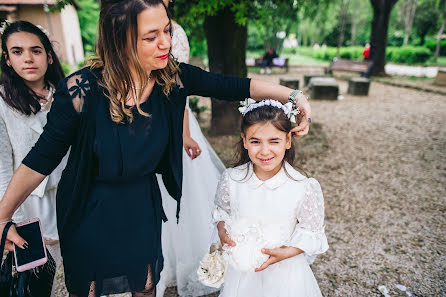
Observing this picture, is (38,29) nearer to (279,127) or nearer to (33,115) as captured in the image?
(33,115)

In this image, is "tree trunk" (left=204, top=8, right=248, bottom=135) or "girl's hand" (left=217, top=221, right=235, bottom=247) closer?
"girl's hand" (left=217, top=221, right=235, bottom=247)

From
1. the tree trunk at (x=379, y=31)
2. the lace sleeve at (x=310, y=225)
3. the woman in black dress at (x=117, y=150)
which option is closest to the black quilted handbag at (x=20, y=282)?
the woman in black dress at (x=117, y=150)

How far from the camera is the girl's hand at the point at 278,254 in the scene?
5.78 feet

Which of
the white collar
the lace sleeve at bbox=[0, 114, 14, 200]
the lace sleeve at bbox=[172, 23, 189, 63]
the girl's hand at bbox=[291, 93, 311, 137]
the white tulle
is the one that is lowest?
the white tulle

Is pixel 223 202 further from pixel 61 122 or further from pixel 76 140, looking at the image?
pixel 61 122

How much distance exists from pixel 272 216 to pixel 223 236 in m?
0.34

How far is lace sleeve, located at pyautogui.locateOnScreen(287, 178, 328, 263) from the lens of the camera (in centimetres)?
178

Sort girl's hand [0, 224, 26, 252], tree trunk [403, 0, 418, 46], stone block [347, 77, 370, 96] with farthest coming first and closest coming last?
tree trunk [403, 0, 418, 46] < stone block [347, 77, 370, 96] < girl's hand [0, 224, 26, 252]

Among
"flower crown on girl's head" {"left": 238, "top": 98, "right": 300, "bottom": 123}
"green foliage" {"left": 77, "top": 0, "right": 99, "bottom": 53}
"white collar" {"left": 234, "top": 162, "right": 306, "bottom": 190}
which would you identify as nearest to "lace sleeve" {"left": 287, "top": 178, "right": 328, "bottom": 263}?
"white collar" {"left": 234, "top": 162, "right": 306, "bottom": 190}

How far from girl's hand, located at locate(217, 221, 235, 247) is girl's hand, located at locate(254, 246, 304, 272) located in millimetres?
216

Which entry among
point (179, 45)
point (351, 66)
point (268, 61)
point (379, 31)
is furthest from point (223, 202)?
point (268, 61)

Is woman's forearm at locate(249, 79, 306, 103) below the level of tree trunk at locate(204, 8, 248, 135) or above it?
below

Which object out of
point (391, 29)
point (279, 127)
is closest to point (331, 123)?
point (279, 127)

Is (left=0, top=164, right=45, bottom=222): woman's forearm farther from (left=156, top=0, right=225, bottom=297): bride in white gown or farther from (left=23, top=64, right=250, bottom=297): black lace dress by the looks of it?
(left=156, top=0, right=225, bottom=297): bride in white gown
